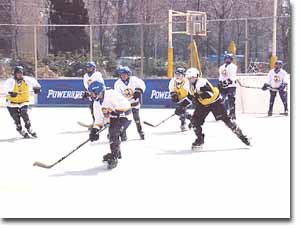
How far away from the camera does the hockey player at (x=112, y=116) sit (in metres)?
7.36

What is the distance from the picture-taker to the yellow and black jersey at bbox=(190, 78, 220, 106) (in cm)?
851

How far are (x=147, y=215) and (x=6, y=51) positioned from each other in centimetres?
2212

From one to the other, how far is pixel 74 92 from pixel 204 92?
9693 millimetres

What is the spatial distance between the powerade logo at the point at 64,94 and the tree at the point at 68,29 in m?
4.91

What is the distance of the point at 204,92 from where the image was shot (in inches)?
336

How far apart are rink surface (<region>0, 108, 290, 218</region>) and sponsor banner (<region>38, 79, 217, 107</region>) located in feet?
18.9

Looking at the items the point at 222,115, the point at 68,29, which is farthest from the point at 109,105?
the point at 68,29

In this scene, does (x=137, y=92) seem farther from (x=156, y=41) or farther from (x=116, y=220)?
(x=156, y=41)

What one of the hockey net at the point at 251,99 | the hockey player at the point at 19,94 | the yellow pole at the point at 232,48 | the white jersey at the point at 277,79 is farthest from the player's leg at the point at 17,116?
the yellow pole at the point at 232,48

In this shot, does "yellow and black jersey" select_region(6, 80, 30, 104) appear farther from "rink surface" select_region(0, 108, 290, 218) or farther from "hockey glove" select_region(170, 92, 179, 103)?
"hockey glove" select_region(170, 92, 179, 103)

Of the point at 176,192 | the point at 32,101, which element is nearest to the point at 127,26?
the point at 32,101


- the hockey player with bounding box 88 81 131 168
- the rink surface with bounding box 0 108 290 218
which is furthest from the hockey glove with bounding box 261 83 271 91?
the hockey player with bounding box 88 81 131 168

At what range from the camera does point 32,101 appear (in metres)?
18.5

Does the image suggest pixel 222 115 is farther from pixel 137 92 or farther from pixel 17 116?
pixel 17 116
